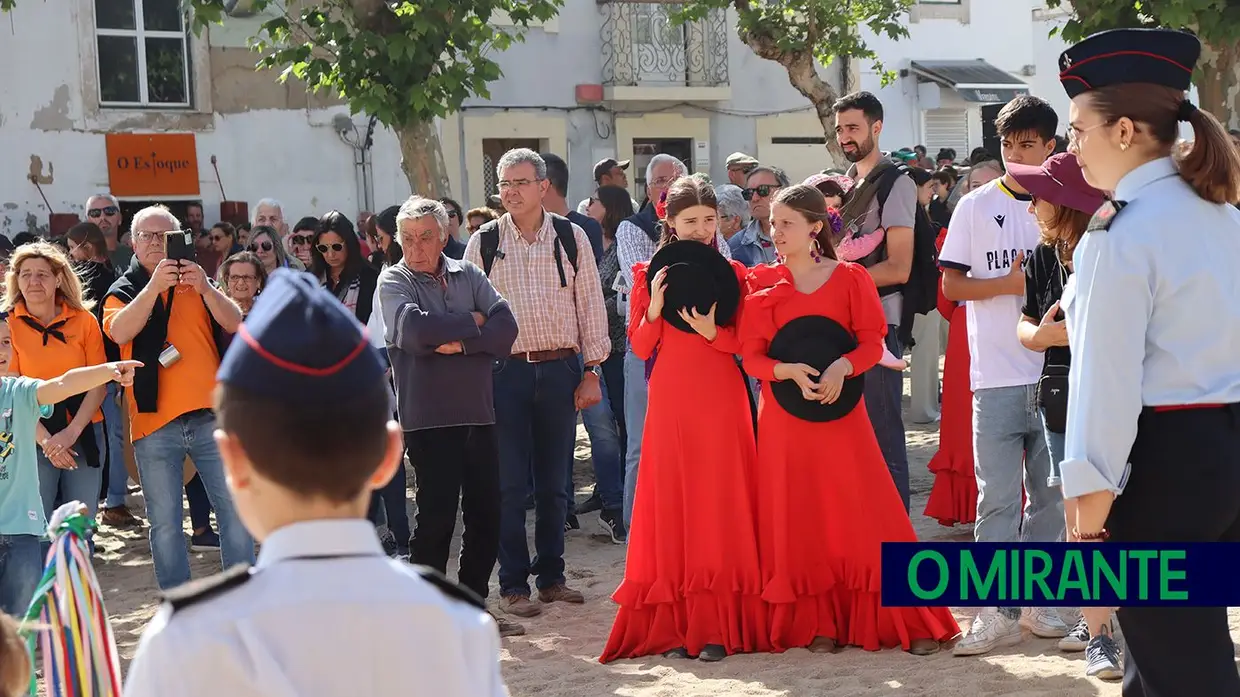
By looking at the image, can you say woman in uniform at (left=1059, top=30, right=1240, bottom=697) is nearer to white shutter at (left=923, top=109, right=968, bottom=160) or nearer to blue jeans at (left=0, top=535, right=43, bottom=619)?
blue jeans at (left=0, top=535, right=43, bottom=619)

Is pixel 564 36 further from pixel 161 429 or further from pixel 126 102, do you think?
pixel 161 429

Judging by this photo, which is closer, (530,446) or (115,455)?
(530,446)

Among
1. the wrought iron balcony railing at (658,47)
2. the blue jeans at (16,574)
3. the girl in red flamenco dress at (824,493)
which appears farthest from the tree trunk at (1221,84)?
the blue jeans at (16,574)

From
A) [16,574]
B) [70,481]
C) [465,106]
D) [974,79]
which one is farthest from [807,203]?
[974,79]

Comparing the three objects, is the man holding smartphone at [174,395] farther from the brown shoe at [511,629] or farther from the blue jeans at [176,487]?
the brown shoe at [511,629]

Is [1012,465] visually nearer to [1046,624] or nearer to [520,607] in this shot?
[1046,624]

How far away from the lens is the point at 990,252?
18.6 ft

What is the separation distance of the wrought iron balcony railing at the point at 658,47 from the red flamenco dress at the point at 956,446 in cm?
1519

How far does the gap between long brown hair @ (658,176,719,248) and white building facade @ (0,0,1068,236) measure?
13.6 meters

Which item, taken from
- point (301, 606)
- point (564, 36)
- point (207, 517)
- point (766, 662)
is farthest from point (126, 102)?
point (301, 606)

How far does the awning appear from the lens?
25594 mm

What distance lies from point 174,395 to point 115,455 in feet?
11.0

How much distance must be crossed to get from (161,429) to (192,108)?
44.3 feet

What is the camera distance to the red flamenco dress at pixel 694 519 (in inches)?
228
